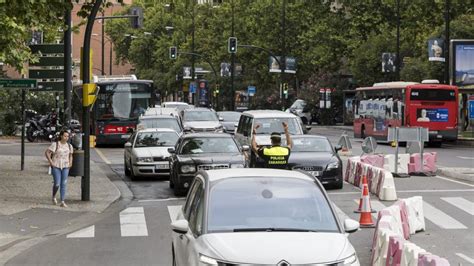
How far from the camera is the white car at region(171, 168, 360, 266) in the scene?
21.7 feet

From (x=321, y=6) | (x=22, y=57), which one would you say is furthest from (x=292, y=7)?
(x=22, y=57)

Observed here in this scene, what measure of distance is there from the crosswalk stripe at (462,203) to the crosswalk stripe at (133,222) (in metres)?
6.22

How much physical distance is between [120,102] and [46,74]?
1665 cm

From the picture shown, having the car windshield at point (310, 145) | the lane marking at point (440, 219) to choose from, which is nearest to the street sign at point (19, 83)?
the car windshield at point (310, 145)

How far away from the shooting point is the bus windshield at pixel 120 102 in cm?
3853

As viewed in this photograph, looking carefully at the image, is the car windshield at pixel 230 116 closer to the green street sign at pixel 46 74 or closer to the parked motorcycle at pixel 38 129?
the parked motorcycle at pixel 38 129

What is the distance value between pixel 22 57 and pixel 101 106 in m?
19.8

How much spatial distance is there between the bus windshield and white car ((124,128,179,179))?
1448cm

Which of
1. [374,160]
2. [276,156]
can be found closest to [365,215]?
[276,156]

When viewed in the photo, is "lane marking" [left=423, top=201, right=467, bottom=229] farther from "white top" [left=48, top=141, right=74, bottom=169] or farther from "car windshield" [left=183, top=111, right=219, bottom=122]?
"car windshield" [left=183, top=111, right=219, bottom=122]

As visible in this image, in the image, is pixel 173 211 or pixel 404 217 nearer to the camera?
pixel 404 217

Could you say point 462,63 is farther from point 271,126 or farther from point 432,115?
point 271,126

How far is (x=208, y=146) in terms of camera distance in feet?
66.3

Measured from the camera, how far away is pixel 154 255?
11.4 m
